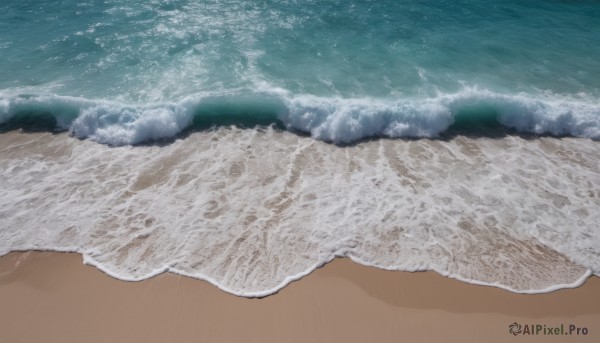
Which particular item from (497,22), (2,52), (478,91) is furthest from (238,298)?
(497,22)

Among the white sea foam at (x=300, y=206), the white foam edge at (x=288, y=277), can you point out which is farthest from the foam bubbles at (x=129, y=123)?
the white foam edge at (x=288, y=277)

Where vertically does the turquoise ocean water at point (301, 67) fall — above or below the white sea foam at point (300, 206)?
above

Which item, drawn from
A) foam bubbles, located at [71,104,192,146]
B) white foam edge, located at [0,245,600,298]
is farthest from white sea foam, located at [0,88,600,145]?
white foam edge, located at [0,245,600,298]

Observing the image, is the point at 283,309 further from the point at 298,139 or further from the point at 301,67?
the point at 301,67

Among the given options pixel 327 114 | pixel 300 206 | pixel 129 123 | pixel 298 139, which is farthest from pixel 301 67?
pixel 300 206

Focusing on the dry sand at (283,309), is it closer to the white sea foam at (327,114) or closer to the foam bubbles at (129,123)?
the foam bubbles at (129,123)

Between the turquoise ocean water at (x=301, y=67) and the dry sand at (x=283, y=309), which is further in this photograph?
the turquoise ocean water at (x=301, y=67)

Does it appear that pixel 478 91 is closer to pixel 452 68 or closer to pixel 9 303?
pixel 452 68
